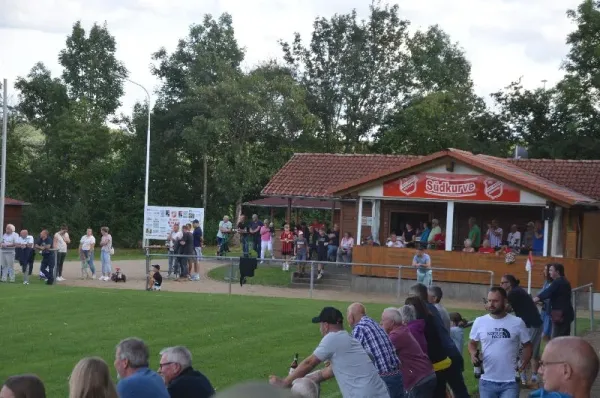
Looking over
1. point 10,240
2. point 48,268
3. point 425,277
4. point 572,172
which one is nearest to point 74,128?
point 10,240

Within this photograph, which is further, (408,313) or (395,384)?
(408,313)

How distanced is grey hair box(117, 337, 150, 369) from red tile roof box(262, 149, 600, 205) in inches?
1016

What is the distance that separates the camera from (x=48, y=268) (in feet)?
105

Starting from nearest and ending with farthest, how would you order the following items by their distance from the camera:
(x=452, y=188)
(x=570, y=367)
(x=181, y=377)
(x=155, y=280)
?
1. (x=570, y=367)
2. (x=181, y=377)
3. (x=155, y=280)
4. (x=452, y=188)

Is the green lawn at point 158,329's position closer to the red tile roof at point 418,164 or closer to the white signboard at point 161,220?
the red tile roof at point 418,164

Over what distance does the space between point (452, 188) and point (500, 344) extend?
23900mm

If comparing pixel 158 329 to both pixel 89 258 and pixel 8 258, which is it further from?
pixel 89 258

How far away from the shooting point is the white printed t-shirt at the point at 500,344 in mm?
10664

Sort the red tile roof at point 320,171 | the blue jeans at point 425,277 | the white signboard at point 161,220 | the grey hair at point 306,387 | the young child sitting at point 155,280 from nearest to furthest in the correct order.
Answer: the grey hair at point 306,387
the blue jeans at point 425,277
the young child sitting at point 155,280
the red tile roof at point 320,171
the white signboard at point 161,220

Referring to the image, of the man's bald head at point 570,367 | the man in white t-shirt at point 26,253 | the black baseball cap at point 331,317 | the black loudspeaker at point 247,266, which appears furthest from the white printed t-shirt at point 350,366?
the man in white t-shirt at point 26,253

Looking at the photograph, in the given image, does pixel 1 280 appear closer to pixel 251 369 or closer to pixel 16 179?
pixel 251 369

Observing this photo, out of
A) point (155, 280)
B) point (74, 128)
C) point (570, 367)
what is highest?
point (74, 128)

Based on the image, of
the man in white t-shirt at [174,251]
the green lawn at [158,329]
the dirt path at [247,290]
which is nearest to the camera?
the green lawn at [158,329]

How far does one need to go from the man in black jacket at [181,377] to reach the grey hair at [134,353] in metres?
0.38
